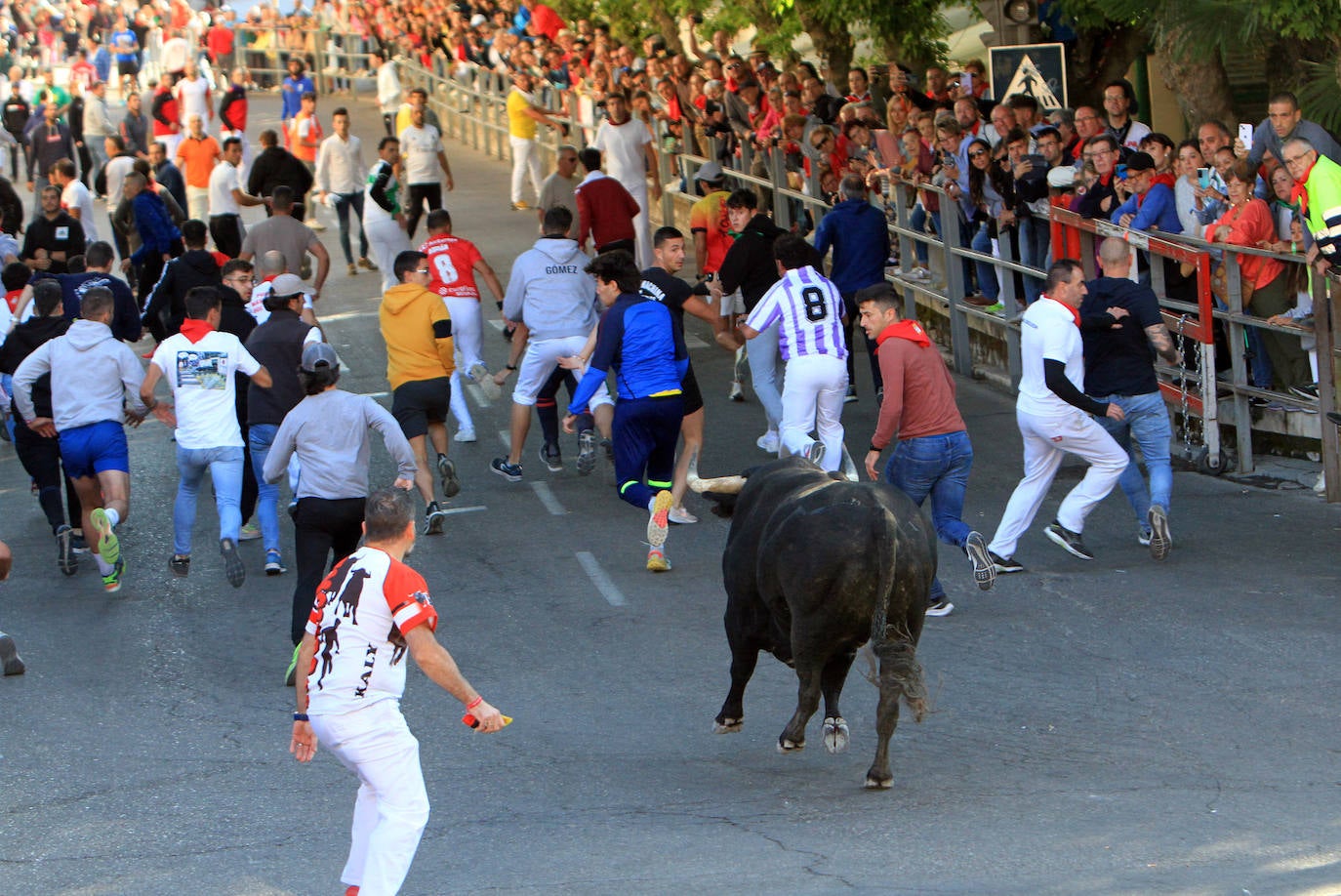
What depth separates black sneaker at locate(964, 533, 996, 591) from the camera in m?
9.94

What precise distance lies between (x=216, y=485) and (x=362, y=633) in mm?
5352

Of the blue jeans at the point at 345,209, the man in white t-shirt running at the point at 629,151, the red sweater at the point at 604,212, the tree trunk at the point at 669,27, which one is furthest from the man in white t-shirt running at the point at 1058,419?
the tree trunk at the point at 669,27

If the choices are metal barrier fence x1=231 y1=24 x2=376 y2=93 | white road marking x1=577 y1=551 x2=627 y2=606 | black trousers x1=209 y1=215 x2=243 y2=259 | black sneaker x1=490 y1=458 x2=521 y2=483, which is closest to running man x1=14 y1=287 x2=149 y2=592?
black sneaker x1=490 y1=458 x2=521 y2=483

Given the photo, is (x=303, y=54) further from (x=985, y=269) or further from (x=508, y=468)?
(x=508, y=468)

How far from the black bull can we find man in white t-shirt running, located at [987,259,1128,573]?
2.84 meters

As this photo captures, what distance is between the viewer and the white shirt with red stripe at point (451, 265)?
14.5m

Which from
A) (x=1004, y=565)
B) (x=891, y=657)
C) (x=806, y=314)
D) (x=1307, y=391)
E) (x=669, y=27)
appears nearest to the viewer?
(x=891, y=657)

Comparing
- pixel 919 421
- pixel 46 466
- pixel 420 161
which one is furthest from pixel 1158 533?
pixel 420 161

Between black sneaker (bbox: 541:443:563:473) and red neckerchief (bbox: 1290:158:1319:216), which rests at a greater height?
red neckerchief (bbox: 1290:158:1319:216)

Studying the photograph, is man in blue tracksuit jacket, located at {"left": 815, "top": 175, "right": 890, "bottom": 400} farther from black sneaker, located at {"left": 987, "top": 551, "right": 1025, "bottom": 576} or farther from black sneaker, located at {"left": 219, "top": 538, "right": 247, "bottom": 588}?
black sneaker, located at {"left": 219, "top": 538, "right": 247, "bottom": 588}

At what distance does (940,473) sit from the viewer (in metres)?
10.2

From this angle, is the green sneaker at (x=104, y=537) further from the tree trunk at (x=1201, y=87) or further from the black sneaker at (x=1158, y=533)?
the tree trunk at (x=1201, y=87)

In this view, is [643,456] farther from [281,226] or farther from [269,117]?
[269,117]

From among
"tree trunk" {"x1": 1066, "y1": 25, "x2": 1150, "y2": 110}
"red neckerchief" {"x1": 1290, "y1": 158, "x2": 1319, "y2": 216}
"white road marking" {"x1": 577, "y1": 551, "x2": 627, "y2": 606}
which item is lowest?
"white road marking" {"x1": 577, "y1": 551, "x2": 627, "y2": 606}
